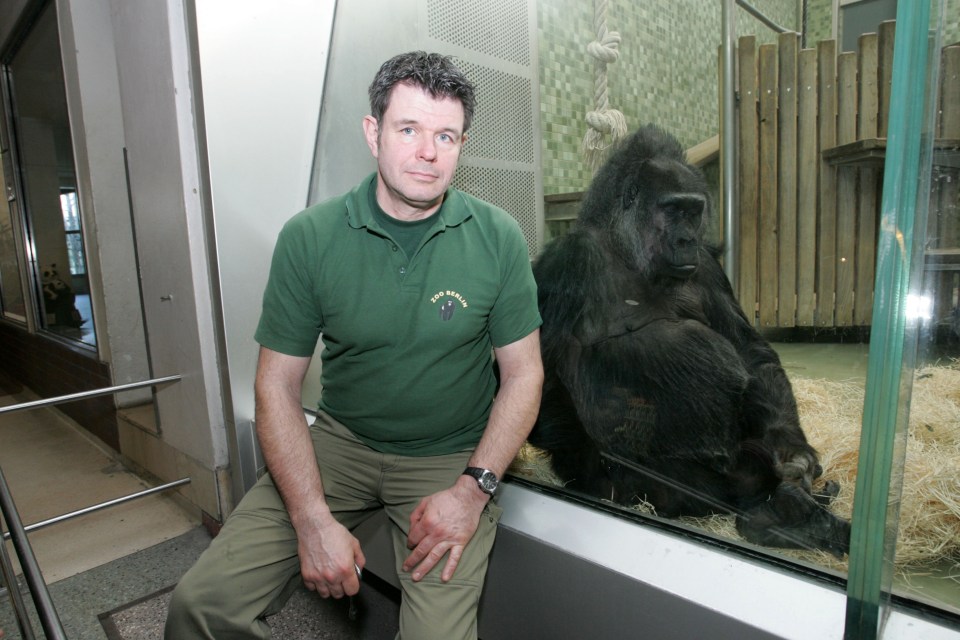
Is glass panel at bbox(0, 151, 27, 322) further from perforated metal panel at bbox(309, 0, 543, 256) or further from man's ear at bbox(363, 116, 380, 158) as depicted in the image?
man's ear at bbox(363, 116, 380, 158)

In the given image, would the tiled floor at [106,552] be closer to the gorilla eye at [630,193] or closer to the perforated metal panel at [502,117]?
the gorilla eye at [630,193]

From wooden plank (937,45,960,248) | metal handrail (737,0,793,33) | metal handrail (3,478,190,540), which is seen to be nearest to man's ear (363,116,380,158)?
metal handrail (737,0,793,33)

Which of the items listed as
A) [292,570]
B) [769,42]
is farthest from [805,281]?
[292,570]

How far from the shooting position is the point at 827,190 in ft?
5.23

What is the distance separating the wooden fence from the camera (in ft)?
3.77

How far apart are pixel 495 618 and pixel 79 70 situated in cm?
384

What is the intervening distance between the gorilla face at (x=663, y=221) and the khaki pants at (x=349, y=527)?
2.74ft

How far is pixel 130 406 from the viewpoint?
4.23m

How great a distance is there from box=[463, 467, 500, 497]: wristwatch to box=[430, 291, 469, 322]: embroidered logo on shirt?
42cm

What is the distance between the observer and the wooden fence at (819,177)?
1.15m

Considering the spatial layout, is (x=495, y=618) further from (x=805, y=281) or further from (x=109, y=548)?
(x=109, y=548)

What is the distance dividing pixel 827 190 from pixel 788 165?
163 millimetres

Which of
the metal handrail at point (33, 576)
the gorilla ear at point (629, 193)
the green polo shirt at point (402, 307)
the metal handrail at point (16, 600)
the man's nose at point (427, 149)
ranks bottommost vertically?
the metal handrail at point (16, 600)

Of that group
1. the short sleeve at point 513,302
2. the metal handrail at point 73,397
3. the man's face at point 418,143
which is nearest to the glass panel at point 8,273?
the metal handrail at point 73,397
